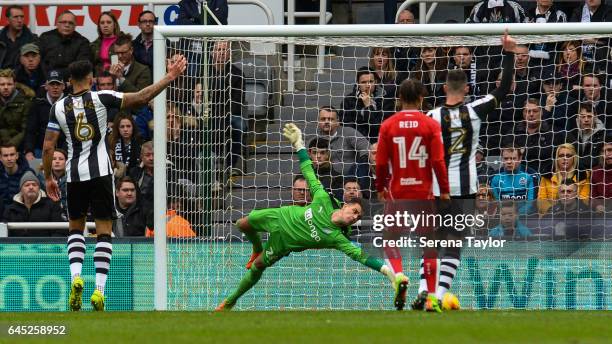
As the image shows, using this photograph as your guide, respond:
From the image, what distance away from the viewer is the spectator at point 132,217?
1619cm

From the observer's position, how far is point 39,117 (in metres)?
18.1

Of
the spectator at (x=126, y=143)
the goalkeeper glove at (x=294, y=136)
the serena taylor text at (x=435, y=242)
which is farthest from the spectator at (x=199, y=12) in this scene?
the serena taylor text at (x=435, y=242)

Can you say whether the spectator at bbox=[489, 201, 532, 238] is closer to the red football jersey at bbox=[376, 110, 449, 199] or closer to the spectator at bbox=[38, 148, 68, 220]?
the red football jersey at bbox=[376, 110, 449, 199]

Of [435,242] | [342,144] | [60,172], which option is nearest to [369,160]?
[342,144]

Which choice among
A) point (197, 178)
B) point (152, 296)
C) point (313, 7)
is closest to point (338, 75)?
point (197, 178)

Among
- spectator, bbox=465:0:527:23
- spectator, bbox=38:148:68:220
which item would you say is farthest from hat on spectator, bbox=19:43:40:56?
spectator, bbox=465:0:527:23

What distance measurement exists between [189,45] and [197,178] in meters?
1.49

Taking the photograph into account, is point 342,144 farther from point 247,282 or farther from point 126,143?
point 126,143

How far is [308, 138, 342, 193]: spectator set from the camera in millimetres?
15438

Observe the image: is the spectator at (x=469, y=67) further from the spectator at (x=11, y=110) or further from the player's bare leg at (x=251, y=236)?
the spectator at (x=11, y=110)

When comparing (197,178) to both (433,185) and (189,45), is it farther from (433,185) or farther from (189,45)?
(433,185)

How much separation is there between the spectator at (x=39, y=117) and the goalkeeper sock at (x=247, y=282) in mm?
4756

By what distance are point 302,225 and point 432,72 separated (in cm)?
291

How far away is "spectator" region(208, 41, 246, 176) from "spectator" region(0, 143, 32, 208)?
125 inches
